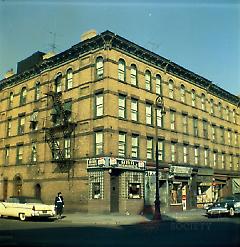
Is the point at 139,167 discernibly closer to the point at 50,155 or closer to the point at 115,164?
the point at 115,164


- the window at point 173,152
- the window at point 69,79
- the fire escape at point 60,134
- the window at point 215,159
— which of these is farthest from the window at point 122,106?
the window at point 215,159

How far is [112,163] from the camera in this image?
87.8 ft

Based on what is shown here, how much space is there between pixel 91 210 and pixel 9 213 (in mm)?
6610

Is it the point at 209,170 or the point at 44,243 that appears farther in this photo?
the point at 209,170

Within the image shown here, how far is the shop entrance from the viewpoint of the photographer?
2703cm

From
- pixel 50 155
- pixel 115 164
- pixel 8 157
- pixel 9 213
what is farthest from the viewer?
pixel 8 157

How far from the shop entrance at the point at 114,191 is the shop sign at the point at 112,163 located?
0.80 m

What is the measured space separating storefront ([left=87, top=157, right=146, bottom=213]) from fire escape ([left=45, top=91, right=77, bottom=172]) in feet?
10.0

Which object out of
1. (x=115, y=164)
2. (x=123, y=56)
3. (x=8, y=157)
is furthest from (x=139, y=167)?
(x=8, y=157)

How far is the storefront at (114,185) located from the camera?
26.7m

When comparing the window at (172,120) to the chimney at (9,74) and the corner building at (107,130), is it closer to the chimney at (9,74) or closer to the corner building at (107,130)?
the corner building at (107,130)

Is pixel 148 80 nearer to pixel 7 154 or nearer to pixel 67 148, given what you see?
pixel 67 148

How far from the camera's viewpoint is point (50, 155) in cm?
3194

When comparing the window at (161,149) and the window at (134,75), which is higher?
the window at (134,75)
